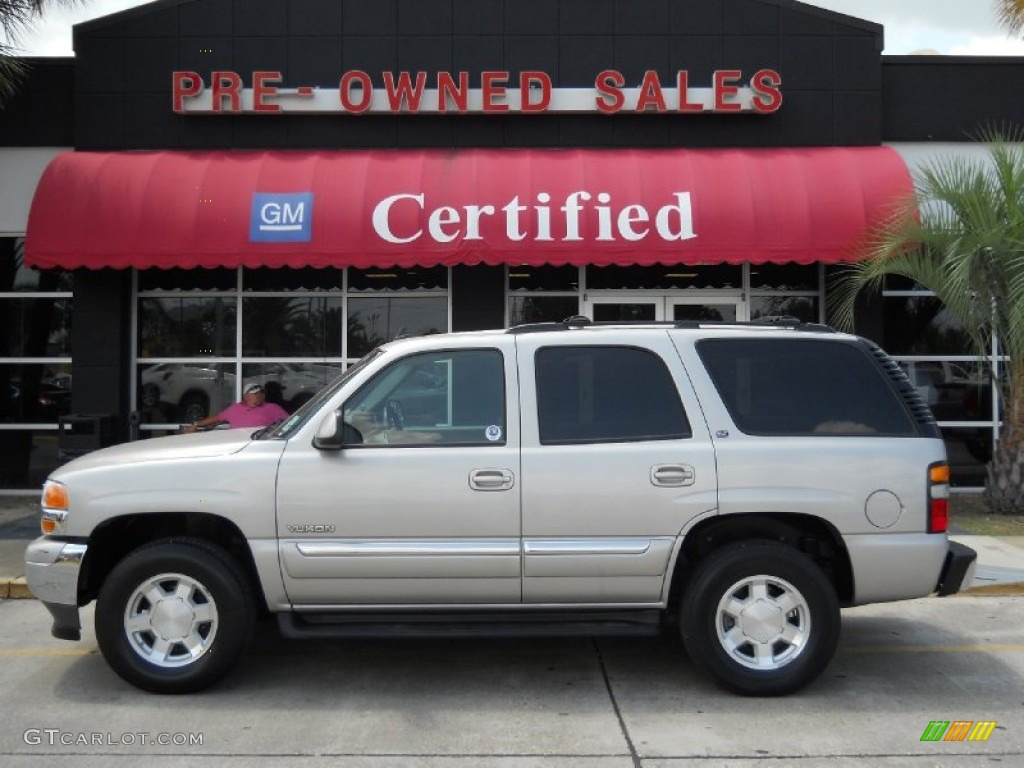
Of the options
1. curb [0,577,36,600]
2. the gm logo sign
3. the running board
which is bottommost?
curb [0,577,36,600]

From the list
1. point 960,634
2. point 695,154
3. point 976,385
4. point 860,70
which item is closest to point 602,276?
point 695,154

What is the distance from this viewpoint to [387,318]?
13195 mm

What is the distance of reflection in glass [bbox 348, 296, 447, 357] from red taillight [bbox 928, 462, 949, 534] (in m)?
8.08

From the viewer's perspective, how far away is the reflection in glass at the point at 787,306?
1327 cm

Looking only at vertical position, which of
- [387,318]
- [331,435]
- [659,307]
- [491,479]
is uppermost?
[659,307]

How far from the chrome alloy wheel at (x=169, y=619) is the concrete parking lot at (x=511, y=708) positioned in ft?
0.84

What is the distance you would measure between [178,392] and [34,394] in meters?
1.93

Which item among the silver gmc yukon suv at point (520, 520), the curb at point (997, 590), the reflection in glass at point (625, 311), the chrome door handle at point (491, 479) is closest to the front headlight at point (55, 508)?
the silver gmc yukon suv at point (520, 520)

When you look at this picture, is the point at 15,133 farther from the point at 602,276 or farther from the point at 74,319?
the point at 602,276

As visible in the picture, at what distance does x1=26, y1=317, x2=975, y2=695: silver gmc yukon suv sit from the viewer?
5.68 meters

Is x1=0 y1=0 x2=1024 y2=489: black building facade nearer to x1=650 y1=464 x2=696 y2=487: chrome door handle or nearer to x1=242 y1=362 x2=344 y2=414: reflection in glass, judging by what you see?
x1=242 y1=362 x2=344 y2=414: reflection in glass

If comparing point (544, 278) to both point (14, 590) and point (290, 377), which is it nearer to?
point (290, 377)

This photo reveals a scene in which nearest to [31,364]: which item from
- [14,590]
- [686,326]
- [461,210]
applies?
[14,590]

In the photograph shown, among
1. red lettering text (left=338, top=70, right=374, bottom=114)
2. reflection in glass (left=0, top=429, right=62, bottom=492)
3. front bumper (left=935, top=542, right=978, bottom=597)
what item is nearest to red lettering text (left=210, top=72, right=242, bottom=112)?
red lettering text (left=338, top=70, right=374, bottom=114)
